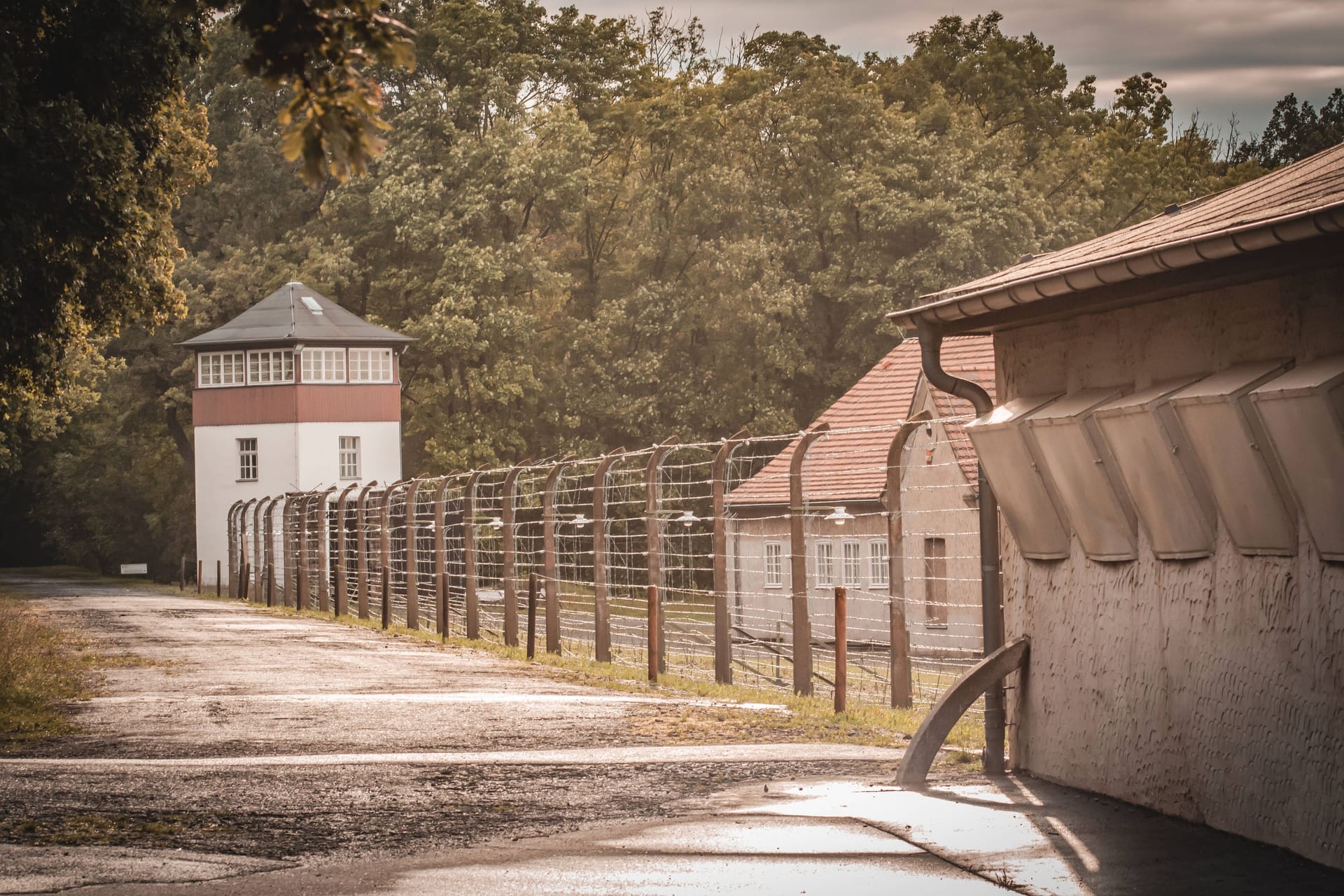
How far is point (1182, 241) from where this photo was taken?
7.07 metres

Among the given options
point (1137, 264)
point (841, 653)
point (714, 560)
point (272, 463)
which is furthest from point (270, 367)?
point (1137, 264)

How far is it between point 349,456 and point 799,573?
4643 cm

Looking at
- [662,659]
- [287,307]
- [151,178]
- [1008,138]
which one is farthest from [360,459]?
[662,659]

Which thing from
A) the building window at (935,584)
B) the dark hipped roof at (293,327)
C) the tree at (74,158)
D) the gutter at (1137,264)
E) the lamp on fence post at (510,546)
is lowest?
the building window at (935,584)

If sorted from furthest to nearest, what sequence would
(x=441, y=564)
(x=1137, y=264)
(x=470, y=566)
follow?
(x=441, y=564), (x=470, y=566), (x=1137, y=264)

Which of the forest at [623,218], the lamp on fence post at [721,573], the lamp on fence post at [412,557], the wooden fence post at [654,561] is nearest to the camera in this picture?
the lamp on fence post at [721,573]

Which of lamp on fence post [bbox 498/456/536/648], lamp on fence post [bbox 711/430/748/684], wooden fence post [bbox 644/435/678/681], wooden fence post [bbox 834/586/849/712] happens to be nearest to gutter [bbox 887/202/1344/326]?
wooden fence post [bbox 834/586/849/712]

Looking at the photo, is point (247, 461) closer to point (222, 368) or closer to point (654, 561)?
point (222, 368)

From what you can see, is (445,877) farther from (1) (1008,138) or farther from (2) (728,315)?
(1) (1008,138)

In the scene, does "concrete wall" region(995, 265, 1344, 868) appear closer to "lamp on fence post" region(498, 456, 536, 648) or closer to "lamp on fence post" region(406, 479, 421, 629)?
"lamp on fence post" region(498, 456, 536, 648)

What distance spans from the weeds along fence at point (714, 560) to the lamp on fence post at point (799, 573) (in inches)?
0.8

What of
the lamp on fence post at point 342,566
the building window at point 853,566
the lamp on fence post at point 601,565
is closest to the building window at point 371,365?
the building window at point 853,566

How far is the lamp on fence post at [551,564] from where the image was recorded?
757 inches

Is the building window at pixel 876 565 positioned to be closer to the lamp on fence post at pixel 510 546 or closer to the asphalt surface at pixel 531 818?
the lamp on fence post at pixel 510 546
